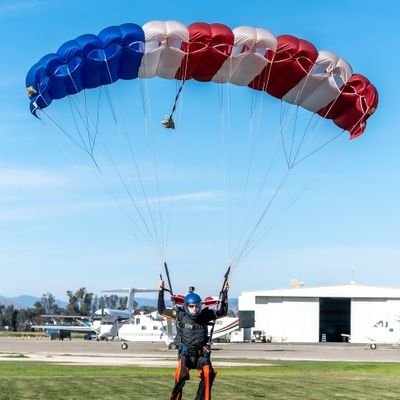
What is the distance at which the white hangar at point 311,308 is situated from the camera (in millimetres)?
82625

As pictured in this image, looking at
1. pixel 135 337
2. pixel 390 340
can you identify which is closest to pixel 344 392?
pixel 135 337

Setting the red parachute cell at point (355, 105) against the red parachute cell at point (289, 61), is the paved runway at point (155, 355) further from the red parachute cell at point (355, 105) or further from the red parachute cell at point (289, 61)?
the red parachute cell at point (289, 61)

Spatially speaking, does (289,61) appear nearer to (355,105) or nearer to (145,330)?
(355,105)

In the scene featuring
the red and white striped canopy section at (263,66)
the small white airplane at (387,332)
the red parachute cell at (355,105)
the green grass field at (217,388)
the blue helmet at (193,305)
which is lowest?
the green grass field at (217,388)

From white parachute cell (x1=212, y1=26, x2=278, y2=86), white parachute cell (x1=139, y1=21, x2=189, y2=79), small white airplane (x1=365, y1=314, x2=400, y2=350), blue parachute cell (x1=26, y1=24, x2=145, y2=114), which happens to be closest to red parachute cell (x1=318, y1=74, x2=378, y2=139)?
white parachute cell (x1=212, y1=26, x2=278, y2=86)

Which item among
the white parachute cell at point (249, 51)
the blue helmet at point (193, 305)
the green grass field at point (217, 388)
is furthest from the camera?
the white parachute cell at point (249, 51)

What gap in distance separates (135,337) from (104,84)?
137ft

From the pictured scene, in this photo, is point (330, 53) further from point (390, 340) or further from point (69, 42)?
point (390, 340)

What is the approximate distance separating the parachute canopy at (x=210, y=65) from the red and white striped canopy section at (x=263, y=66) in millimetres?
21

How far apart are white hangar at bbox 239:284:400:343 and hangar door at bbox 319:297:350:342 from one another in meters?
3.58

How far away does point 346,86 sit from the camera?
1878 cm

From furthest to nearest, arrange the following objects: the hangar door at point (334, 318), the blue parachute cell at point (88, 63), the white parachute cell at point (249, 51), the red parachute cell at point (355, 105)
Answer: the hangar door at point (334, 318) < the red parachute cell at point (355, 105) < the white parachute cell at point (249, 51) < the blue parachute cell at point (88, 63)

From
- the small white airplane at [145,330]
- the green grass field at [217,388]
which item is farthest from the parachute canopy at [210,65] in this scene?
the small white airplane at [145,330]

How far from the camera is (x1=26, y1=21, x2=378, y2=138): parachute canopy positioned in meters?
17.5
